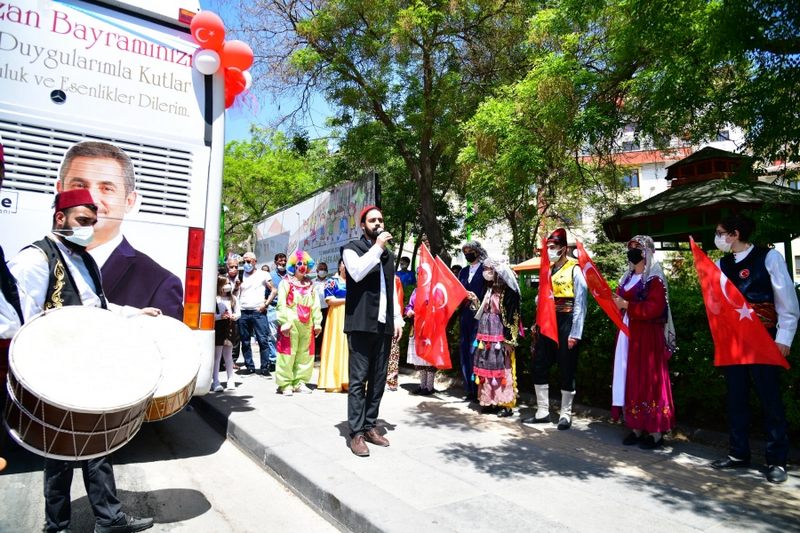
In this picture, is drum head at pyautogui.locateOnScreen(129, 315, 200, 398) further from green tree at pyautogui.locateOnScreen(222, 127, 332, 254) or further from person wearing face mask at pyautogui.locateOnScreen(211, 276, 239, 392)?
green tree at pyautogui.locateOnScreen(222, 127, 332, 254)

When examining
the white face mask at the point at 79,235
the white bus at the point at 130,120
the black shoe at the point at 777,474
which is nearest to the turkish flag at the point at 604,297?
the black shoe at the point at 777,474

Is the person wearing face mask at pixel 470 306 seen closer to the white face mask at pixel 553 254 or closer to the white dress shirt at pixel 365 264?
the white face mask at pixel 553 254

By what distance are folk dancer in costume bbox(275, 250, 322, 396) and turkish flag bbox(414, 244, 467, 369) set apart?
1538 millimetres

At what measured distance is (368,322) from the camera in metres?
4.49

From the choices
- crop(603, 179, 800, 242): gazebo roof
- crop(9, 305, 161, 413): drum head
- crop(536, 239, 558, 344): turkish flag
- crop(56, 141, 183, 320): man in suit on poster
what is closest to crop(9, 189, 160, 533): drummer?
crop(9, 305, 161, 413): drum head

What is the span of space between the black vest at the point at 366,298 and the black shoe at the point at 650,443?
2.50 meters

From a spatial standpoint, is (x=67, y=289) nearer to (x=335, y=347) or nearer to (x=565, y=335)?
(x=565, y=335)

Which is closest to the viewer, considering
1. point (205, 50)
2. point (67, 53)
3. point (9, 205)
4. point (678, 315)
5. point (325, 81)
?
point (9, 205)

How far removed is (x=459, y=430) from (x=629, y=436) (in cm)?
159

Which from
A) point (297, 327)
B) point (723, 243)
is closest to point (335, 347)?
point (297, 327)

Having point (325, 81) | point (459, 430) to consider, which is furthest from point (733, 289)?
point (325, 81)

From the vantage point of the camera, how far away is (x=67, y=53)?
4.16 meters

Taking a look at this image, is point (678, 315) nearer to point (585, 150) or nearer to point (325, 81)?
point (585, 150)

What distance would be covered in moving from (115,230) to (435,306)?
12.8ft
